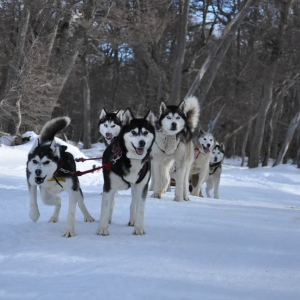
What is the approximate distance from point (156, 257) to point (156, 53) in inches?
742

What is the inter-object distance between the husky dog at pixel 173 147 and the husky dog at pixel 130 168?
275 cm

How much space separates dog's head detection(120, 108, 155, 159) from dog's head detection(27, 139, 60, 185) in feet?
2.48

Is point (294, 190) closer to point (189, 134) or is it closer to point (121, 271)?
point (189, 134)

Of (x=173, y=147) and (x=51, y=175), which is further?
(x=173, y=147)

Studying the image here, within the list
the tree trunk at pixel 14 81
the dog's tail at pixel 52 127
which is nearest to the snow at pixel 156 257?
the dog's tail at pixel 52 127

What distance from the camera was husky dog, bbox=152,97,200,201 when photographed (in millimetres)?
7395

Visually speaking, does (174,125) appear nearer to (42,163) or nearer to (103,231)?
(103,231)

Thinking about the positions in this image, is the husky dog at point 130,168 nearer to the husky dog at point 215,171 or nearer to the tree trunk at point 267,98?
the husky dog at point 215,171

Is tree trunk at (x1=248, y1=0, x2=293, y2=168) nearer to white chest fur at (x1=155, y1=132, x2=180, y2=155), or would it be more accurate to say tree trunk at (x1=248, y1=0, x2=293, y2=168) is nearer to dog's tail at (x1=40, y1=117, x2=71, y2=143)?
white chest fur at (x1=155, y1=132, x2=180, y2=155)

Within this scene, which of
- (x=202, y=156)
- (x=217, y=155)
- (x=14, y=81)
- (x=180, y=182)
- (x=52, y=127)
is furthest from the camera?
(x=14, y=81)

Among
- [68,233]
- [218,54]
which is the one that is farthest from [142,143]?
[218,54]

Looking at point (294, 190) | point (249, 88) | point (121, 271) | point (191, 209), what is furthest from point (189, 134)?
point (249, 88)

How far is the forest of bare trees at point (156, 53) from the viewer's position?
655 inches

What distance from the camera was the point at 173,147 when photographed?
7.44 m
